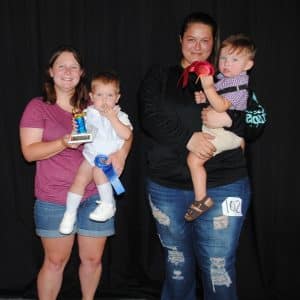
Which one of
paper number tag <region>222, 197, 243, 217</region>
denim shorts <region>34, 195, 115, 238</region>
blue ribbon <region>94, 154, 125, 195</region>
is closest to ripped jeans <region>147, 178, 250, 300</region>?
paper number tag <region>222, 197, 243, 217</region>

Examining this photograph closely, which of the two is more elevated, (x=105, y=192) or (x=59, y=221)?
(x=105, y=192)

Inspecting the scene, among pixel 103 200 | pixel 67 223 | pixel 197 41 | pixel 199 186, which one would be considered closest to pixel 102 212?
pixel 103 200

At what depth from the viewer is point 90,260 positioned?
2367 millimetres

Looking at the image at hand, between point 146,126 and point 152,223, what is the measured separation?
3.38 feet

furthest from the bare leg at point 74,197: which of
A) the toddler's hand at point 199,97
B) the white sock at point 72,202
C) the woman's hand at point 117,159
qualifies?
the toddler's hand at point 199,97

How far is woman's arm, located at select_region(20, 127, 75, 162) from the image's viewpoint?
2.08 metres

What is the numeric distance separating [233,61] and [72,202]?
1061mm

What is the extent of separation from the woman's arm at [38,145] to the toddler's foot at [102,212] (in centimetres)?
35

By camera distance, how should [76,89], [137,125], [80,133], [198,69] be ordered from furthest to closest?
[137,125]
[76,89]
[80,133]
[198,69]

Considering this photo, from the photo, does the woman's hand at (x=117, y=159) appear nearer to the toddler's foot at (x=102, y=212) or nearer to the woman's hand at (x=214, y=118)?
the toddler's foot at (x=102, y=212)

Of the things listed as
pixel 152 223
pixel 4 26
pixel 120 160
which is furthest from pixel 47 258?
pixel 4 26

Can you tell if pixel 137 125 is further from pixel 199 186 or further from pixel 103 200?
pixel 199 186

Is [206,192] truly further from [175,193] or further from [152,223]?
[152,223]

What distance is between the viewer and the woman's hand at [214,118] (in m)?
1.97
